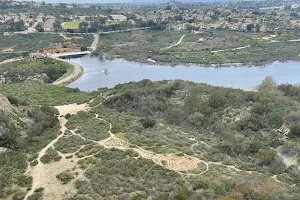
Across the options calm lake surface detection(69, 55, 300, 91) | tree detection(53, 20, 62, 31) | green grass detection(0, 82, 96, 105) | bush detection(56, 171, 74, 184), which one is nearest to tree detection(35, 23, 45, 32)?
tree detection(53, 20, 62, 31)

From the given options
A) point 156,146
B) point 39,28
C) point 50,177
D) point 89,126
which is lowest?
point 39,28

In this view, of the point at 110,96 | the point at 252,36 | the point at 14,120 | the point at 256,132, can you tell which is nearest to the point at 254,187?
the point at 256,132

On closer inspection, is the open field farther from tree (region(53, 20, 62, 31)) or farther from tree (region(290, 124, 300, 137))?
tree (region(290, 124, 300, 137))

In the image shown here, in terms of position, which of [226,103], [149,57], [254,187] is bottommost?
[149,57]

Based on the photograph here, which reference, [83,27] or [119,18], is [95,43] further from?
[119,18]

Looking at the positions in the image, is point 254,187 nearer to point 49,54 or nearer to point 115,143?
point 115,143

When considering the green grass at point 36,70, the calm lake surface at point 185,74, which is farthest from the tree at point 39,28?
the green grass at point 36,70

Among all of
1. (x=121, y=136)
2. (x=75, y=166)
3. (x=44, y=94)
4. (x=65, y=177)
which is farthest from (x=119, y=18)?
(x=65, y=177)
